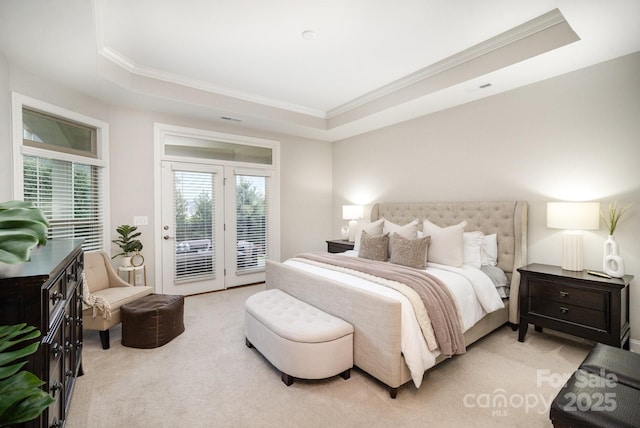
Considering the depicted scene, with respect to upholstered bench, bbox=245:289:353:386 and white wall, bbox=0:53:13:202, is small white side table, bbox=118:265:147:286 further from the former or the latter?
upholstered bench, bbox=245:289:353:386

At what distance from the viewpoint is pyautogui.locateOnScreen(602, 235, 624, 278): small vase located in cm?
257

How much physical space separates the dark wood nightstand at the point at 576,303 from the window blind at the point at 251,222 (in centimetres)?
373

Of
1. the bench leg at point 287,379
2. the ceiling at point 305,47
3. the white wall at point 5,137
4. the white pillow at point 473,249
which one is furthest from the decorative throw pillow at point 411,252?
the white wall at point 5,137

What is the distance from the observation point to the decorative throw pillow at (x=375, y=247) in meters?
3.55

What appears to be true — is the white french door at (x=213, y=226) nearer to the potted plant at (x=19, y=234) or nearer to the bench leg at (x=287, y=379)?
the bench leg at (x=287, y=379)

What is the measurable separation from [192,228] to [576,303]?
4.55 m

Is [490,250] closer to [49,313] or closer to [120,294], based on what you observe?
[49,313]

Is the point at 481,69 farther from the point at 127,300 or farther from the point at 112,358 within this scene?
the point at 112,358

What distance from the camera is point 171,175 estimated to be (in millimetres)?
4266

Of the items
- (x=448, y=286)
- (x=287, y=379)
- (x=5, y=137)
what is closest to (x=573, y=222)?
(x=448, y=286)

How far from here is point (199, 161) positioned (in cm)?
447

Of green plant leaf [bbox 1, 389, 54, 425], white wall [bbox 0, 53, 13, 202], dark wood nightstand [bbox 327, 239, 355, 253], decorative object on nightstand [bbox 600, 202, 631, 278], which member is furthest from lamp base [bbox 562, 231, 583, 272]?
white wall [bbox 0, 53, 13, 202]

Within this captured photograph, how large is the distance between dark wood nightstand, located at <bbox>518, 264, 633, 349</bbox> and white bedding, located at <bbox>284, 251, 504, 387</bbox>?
0.96 ft

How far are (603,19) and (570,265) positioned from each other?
2034 mm
